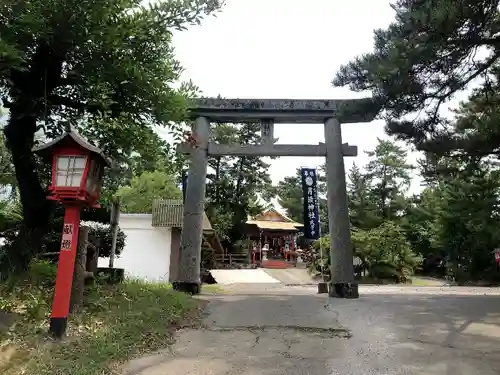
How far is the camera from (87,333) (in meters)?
4.92

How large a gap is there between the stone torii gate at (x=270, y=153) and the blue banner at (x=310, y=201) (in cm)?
444

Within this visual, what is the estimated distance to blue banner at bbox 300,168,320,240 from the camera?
1689cm

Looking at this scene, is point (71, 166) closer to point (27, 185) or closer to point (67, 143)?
point (67, 143)

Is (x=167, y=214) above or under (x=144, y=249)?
above

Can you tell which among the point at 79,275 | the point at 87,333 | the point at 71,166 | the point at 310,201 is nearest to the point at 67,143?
the point at 71,166

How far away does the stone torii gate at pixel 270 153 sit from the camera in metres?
11.3

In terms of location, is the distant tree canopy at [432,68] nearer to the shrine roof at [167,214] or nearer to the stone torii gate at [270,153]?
the stone torii gate at [270,153]

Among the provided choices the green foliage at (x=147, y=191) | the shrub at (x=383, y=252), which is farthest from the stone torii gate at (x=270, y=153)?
the green foliage at (x=147, y=191)

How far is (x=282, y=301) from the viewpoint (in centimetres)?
970

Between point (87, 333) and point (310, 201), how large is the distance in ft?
43.5

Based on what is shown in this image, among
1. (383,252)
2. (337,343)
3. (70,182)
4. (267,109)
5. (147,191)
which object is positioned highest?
(147,191)

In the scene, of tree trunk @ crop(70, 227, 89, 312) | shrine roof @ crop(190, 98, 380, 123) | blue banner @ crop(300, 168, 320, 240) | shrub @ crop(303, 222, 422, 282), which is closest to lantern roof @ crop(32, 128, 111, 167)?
tree trunk @ crop(70, 227, 89, 312)

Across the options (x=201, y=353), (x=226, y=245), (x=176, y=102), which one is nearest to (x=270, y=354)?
(x=201, y=353)

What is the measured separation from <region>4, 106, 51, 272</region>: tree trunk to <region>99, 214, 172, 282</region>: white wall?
36.6 ft
